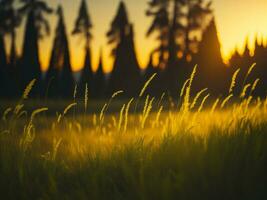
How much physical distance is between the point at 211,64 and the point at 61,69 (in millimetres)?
10245

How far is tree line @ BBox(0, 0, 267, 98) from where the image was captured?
26688 mm

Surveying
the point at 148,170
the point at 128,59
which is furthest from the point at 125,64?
the point at 148,170

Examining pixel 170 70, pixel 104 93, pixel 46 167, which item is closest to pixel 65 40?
pixel 104 93

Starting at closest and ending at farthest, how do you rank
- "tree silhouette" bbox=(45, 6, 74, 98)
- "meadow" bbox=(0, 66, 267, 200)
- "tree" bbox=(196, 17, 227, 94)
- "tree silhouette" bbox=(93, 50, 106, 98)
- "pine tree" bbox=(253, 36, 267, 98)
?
"meadow" bbox=(0, 66, 267, 200) < "pine tree" bbox=(253, 36, 267, 98) < "tree" bbox=(196, 17, 227, 94) < "tree silhouette" bbox=(45, 6, 74, 98) < "tree silhouette" bbox=(93, 50, 106, 98)

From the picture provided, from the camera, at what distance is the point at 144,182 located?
3.33 meters

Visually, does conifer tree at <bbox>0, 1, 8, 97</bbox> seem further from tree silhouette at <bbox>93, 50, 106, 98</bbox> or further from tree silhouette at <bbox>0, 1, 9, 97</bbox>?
tree silhouette at <bbox>93, 50, 106, 98</bbox>

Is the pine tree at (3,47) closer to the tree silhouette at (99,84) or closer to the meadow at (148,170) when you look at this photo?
the tree silhouette at (99,84)

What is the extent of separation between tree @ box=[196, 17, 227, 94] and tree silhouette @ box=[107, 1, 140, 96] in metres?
4.15

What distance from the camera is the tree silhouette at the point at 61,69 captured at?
28344mm

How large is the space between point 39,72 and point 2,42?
12.6 feet

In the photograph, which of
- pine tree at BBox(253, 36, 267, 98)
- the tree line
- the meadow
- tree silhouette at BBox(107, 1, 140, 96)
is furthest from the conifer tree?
the meadow

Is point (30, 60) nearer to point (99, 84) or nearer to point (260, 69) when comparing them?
point (99, 84)

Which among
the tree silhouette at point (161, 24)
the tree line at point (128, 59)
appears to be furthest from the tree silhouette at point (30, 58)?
the tree silhouette at point (161, 24)

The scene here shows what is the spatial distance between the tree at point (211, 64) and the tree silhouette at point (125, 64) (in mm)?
4154
